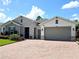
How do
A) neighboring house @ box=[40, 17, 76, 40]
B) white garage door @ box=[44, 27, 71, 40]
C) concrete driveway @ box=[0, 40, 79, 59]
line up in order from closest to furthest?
concrete driveway @ box=[0, 40, 79, 59]
neighboring house @ box=[40, 17, 76, 40]
white garage door @ box=[44, 27, 71, 40]

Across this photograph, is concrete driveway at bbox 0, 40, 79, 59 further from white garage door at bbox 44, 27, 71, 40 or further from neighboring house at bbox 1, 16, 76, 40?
white garage door at bbox 44, 27, 71, 40

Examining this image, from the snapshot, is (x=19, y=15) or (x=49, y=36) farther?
(x=19, y=15)

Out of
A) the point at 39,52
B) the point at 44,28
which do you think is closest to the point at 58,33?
the point at 44,28

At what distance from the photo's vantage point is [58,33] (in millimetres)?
33125

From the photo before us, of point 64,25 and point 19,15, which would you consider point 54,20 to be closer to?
point 64,25

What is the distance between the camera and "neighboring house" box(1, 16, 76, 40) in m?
31.6

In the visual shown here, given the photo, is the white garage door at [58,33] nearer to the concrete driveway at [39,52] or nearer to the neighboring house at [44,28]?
the neighboring house at [44,28]

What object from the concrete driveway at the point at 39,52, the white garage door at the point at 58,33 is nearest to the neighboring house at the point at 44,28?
the white garage door at the point at 58,33

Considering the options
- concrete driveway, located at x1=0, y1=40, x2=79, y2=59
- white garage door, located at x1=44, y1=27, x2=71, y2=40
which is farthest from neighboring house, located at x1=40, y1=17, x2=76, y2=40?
concrete driveway, located at x1=0, y1=40, x2=79, y2=59

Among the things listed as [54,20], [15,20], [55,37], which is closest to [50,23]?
[54,20]

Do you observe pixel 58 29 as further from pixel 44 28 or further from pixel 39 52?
pixel 39 52

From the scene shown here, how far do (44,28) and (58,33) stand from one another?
3011 millimetres

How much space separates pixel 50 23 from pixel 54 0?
9.19 m

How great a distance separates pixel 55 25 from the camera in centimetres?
3198
